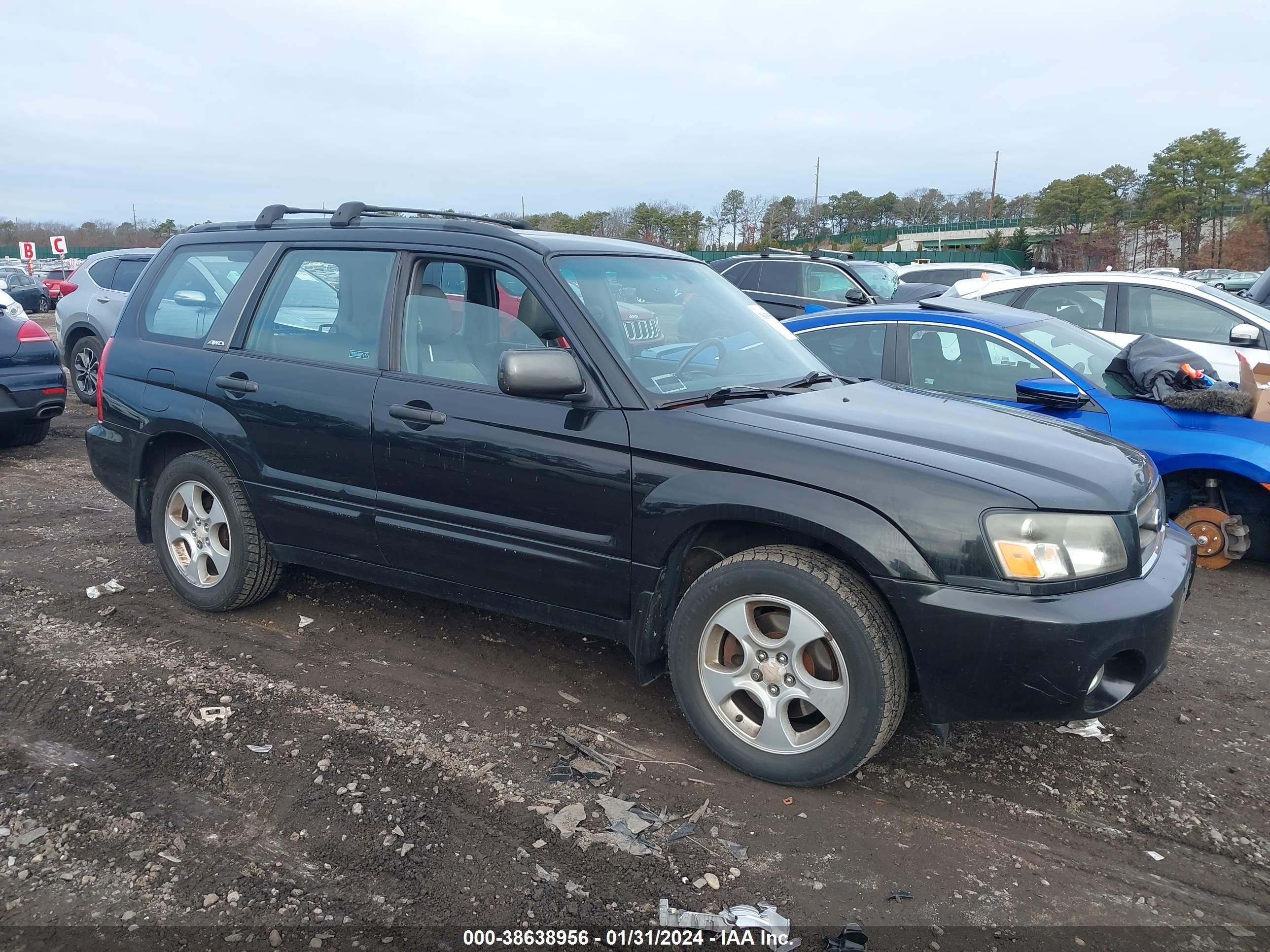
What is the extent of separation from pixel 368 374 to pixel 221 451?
101cm

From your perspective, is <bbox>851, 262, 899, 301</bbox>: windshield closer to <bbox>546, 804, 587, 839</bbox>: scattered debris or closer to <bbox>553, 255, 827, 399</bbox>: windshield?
<bbox>553, 255, 827, 399</bbox>: windshield

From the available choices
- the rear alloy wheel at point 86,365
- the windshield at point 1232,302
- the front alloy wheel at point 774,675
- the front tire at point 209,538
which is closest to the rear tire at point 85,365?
the rear alloy wheel at point 86,365

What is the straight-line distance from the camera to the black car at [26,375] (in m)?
7.87

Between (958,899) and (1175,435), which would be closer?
(958,899)

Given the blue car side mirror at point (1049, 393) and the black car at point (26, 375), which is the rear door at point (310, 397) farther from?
the black car at point (26, 375)

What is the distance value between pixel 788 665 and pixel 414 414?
5.88ft

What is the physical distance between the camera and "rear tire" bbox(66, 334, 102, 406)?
35.9 feet

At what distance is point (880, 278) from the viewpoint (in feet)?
50.7

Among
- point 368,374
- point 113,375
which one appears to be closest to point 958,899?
point 368,374

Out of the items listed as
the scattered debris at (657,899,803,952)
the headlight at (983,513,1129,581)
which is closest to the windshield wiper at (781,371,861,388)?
the headlight at (983,513,1129,581)

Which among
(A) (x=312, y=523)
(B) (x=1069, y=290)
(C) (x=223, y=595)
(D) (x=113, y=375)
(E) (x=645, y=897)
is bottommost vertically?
(E) (x=645, y=897)

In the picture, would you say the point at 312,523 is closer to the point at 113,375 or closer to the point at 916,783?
the point at 113,375

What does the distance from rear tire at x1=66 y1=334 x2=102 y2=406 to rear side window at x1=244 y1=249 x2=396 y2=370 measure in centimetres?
801

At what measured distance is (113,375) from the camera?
475 cm
